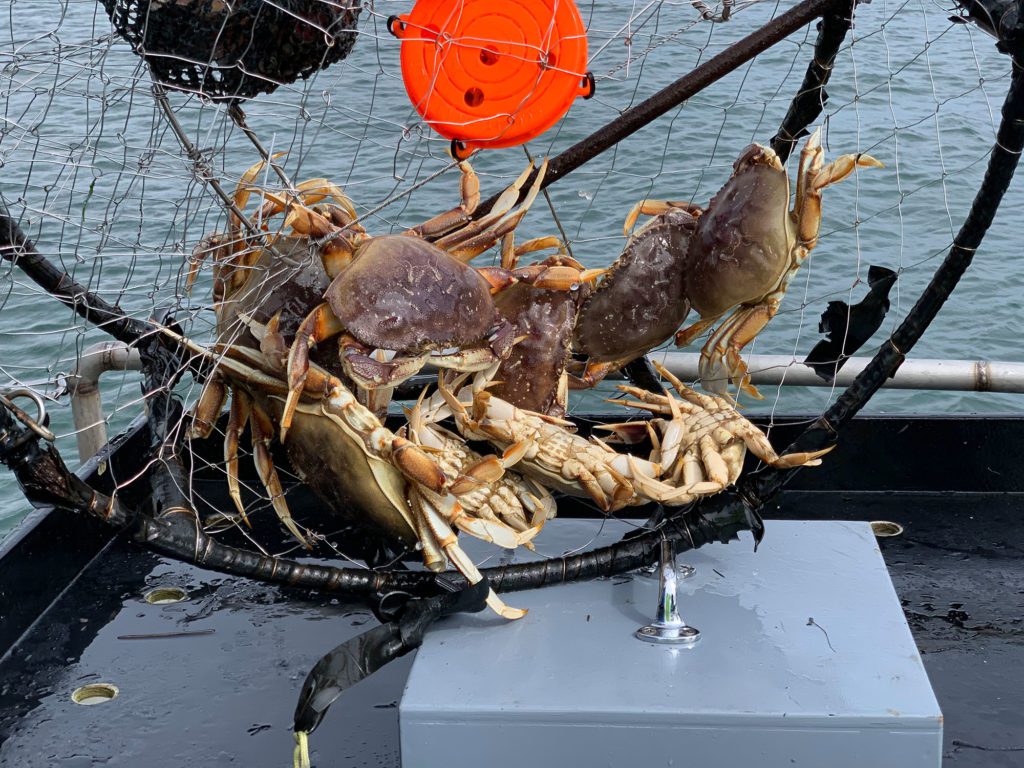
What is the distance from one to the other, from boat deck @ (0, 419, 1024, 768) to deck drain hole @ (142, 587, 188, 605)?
0.10 feet

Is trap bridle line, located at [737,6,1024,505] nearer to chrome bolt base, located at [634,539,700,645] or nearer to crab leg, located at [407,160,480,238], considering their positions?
chrome bolt base, located at [634,539,700,645]

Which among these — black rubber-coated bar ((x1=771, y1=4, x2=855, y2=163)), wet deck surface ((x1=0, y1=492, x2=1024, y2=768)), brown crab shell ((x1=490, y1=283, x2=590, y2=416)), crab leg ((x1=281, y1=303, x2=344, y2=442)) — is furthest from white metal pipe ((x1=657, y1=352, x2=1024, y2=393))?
crab leg ((x1=281, y1=303, x2=344, y2=442))

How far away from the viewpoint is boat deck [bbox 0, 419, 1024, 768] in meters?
2.43

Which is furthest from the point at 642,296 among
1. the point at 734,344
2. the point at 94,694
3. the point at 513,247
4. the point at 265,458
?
the point at 94,694

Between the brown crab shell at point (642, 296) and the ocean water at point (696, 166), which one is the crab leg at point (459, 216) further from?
the ocean water at point (696, 166)

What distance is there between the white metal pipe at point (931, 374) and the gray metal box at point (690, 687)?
3.22 ft

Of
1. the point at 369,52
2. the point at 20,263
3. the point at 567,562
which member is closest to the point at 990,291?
the point at 369,52

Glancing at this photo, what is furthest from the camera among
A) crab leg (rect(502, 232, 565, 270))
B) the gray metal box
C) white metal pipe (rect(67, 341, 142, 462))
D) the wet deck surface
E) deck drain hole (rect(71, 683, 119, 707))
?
white metal pipe (rect(67, 341, 142, 462))

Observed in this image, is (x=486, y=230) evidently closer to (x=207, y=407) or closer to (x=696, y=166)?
(x=207, y=407)

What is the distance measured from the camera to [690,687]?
79.4 inches

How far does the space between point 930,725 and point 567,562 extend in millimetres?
808

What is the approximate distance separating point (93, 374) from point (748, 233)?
194 cm

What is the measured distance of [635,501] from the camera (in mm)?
2836

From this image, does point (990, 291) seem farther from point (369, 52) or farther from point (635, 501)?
point (635, 501)
